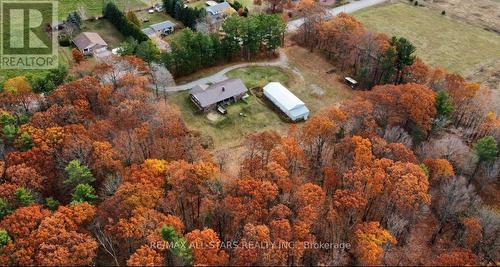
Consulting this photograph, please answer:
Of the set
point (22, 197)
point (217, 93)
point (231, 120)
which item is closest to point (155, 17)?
point (217, 93)

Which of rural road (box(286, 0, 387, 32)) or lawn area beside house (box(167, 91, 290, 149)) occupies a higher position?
rural road (box(286, 0, 387, 32))

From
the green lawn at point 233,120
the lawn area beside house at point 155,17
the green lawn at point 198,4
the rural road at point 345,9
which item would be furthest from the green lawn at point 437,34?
the lawn area beside house at point 155,17

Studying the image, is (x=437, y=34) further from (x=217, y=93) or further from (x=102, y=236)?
(x=102, y=236)

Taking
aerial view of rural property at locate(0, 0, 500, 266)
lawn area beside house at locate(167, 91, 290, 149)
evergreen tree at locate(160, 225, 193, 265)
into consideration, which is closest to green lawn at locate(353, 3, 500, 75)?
aerial view of rural property at locate(0, 0, 500, 266)

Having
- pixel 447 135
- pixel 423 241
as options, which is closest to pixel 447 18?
pixel 447 135

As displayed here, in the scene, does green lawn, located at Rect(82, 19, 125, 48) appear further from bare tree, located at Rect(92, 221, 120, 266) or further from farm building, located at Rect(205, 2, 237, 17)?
bare tree, located at Rect(92, 221, 120, 266)

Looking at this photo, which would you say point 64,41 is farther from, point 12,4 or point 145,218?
point 145,218
